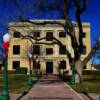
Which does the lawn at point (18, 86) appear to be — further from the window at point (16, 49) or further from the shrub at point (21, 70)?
the window at point (16, 49)

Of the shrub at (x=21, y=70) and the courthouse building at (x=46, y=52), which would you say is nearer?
the shrub at (x=21, y=70)

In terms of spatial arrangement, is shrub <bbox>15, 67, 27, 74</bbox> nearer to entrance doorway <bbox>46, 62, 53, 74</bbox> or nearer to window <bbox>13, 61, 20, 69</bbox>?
window <bbox>13, 61, 20, 69</bbox>

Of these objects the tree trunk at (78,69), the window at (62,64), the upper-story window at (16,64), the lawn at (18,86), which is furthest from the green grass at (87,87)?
the upper-story window at (16,64)

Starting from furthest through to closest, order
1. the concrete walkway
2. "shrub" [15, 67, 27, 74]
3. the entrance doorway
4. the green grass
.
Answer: the entrance doorway → "shrub" [15, 67, 27, 74] → the green grass → the concrete walkway

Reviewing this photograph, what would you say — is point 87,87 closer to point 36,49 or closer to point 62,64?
point 62,64

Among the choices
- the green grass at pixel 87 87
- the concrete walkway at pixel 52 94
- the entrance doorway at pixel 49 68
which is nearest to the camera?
the concrete walkway at pixel 52 94

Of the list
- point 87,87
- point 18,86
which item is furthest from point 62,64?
point 87,87

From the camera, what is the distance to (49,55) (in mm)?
94062

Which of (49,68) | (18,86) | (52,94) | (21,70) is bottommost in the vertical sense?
(52,94)

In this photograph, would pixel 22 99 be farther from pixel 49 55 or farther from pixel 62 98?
pixel 49 55

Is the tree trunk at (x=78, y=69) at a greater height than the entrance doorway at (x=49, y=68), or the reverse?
the entrance doorway at (x=49, y=68)

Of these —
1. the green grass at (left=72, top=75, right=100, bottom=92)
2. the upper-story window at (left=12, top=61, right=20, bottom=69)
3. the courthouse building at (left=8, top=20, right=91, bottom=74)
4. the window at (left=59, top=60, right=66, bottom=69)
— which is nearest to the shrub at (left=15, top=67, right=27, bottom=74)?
the courthouse building at (left=8, top=20, right=91, bottom=74)

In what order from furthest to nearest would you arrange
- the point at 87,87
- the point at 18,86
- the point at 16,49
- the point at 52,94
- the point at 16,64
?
the point at 16,49, the point at 16,64, the point at 18,86, the point at 87,87, the point at 52,94

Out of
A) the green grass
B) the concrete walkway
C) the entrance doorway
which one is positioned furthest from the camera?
the entrance doorway
